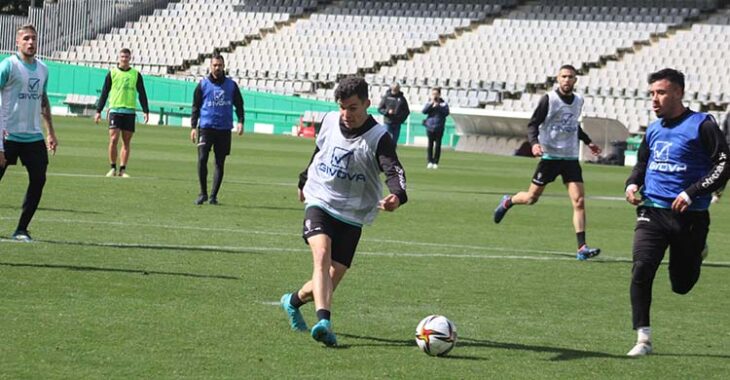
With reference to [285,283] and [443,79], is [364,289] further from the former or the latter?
[443,79]

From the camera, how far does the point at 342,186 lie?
9.55 metres

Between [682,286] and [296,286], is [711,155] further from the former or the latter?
[296,286]

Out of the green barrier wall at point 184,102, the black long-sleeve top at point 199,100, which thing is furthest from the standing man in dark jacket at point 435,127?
the black long-sleeve top at point 199,100

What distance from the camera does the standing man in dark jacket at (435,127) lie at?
116 feet

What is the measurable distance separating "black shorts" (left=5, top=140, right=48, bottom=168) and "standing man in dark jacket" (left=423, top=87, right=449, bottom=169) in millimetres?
21094

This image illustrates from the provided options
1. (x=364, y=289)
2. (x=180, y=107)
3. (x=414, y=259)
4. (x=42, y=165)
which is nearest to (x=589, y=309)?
(x=364, y=289)

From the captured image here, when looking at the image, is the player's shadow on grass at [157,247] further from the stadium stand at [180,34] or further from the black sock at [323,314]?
the stadium stand at [180,34]

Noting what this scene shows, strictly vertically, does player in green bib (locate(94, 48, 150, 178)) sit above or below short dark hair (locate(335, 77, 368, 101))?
below

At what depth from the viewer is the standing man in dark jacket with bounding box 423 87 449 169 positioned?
1390 inches

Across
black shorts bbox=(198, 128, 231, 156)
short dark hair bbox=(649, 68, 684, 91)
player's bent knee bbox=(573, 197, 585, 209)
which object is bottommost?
black shorts bbox=(198, 128, 231, 156)

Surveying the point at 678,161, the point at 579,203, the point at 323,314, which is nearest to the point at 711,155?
the point at 678,161

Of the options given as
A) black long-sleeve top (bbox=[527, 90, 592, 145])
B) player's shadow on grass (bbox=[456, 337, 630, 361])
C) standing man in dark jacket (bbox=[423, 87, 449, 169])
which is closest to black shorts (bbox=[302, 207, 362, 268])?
player's shadow on grass (bbox=[456, 337, 630, 361])

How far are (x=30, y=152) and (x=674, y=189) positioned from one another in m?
6.88

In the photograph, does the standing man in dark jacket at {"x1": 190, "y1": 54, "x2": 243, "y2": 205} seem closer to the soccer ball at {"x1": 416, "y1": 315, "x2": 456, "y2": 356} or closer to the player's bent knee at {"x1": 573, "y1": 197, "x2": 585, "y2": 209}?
the player's bent knee at {"x1": 573, "y1": 197, "x2": 585, "y2": 209}
